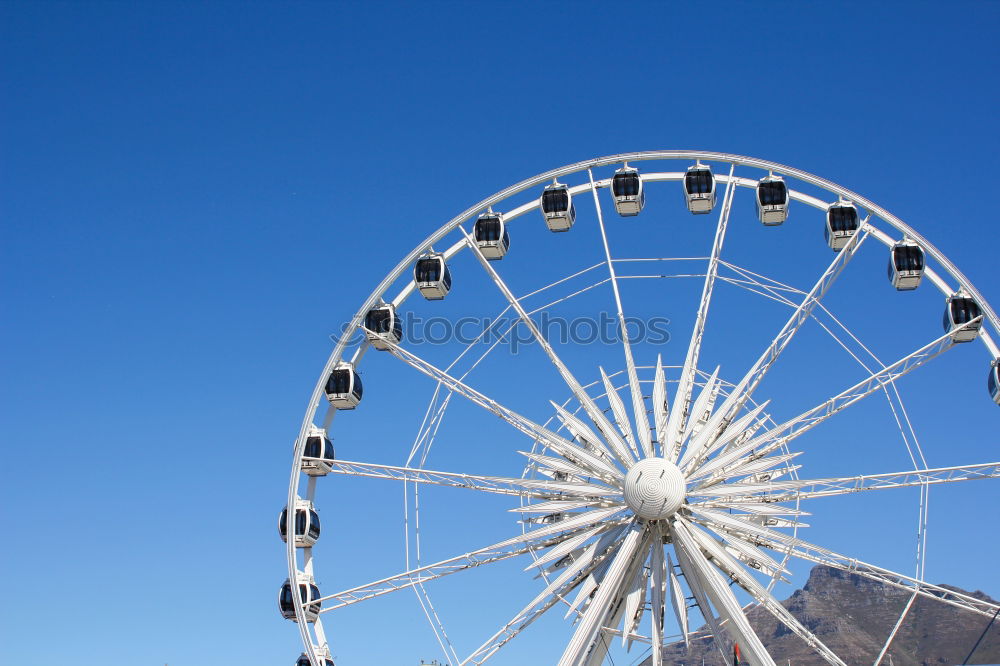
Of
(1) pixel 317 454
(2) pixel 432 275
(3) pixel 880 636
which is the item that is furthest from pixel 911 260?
(3) pixel 880 636

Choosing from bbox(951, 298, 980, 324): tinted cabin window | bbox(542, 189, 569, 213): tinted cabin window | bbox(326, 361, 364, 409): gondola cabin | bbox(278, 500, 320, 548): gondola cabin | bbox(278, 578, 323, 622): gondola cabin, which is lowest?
bbox(278, 578, 323, 622): gondola cabin

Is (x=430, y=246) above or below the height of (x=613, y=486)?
above

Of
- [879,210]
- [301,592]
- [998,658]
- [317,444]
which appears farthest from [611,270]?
[998,658]

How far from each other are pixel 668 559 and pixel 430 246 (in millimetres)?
10574

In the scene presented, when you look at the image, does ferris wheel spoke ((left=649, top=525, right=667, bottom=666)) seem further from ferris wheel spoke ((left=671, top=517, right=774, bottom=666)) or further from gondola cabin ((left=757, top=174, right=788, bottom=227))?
gondola cabin ((left=757, top=174, right=788, bottom=227))

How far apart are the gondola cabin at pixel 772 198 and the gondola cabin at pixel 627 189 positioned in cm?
314

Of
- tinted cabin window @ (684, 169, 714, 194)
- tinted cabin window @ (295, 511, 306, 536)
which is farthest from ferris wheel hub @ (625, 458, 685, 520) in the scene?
tinted cabin window @ (295, 511, 306, 536)

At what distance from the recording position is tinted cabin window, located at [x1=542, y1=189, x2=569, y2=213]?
3061cm

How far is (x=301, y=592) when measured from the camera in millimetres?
28188

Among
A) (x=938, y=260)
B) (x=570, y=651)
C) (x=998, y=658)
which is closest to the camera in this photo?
(x=570, y=651)

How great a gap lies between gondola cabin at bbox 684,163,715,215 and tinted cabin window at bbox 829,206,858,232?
3.20 meters

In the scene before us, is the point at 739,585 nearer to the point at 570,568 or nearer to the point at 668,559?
the point at 668,559

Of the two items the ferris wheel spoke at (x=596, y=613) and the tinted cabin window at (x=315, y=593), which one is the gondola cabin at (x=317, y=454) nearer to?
the tinted cabin window at (x=315, y=593)

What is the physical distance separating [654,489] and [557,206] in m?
8.99
